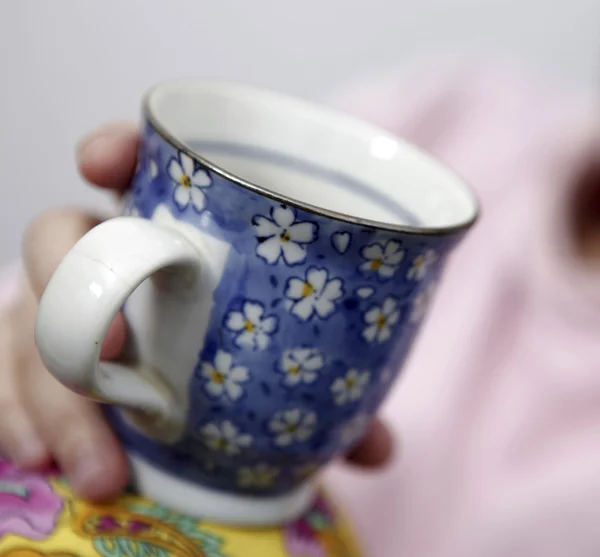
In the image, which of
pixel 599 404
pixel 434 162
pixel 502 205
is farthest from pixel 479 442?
pixel 434 162

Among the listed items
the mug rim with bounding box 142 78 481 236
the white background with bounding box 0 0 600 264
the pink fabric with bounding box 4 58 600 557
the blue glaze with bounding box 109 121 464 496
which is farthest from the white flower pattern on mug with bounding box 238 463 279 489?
the white background with bounding box 0 0 600 264

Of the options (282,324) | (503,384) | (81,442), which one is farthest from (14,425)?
(503,384)

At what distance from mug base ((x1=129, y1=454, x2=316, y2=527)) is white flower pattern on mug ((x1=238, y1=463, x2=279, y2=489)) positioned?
0.01m

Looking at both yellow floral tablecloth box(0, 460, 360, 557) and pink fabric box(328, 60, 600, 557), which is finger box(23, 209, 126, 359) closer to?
yellow floral tablecloth box(0, 460, 360, 557)

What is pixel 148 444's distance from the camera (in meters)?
0.30

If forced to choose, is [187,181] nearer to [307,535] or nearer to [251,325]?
[251,325]

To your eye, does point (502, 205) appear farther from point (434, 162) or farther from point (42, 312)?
point (42, 312)

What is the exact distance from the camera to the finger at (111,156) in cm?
32

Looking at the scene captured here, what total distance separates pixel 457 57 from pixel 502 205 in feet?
0.77

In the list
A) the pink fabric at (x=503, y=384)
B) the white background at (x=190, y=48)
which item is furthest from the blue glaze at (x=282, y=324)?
the white background at (x=190, y=48)

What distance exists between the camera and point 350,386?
0.28 metres

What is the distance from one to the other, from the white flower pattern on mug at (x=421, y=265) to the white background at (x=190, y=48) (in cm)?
70

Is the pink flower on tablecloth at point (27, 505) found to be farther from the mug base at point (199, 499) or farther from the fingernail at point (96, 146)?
the fingernail at point (96, 146)

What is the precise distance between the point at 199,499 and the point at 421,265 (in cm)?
13
